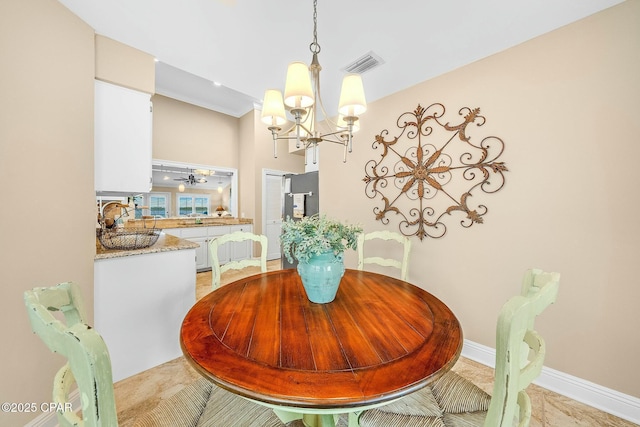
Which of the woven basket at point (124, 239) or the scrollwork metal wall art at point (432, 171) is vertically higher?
the scrollwork metal wall art at point (432, 171)

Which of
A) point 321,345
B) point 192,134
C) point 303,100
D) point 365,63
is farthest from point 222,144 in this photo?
point 321,345

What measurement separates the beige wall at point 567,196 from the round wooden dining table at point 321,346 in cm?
104

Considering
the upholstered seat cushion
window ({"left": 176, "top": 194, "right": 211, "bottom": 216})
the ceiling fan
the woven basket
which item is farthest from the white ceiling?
window ({"left": 176, "top": 194, "right": 211, "bottom": 216})

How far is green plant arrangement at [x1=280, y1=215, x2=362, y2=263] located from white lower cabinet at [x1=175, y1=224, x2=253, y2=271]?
3744 millimetres

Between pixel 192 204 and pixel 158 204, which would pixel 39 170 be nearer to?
pixel 158 204

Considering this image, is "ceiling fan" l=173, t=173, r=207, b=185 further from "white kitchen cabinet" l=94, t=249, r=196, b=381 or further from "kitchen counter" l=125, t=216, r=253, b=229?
"white kitchen cabinet" l=94, t=249, r=196, b=381

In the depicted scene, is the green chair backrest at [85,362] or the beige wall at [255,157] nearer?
the green chair backrest at [85,362]

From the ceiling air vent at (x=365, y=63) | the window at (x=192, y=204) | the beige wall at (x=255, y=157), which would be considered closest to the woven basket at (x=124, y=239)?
the ceiling air vent at (x=365, y=63)

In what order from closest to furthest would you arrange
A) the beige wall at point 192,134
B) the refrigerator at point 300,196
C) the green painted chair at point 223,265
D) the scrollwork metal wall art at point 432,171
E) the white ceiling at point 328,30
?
the white ceiling at point 328,30
the green painted chair at point 223,265
the scrollwork metal wall art at point 432,171
the refrigerator at point 300,196
the beige wall at point 192,134

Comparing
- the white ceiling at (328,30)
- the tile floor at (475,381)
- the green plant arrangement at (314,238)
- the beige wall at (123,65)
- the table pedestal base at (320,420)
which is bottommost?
the tile floor at (475,381)

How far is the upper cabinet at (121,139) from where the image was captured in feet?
5.57

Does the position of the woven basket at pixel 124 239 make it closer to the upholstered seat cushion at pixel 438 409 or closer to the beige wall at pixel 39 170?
the beige wall at pixel 39 170

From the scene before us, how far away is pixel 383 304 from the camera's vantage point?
3.84 ft

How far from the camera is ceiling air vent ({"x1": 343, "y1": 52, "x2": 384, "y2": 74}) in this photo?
2053 mm
